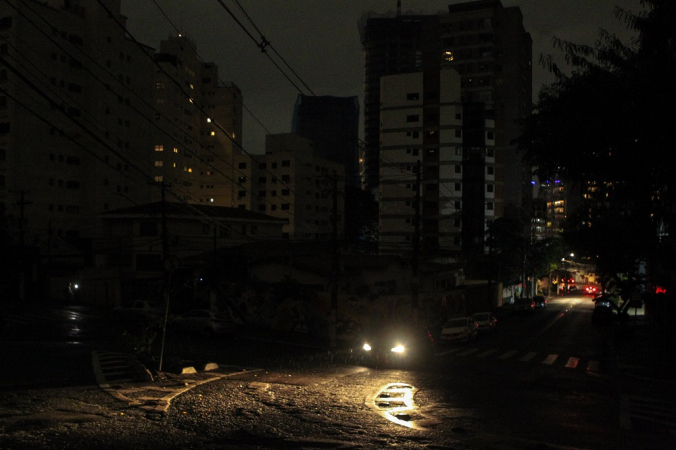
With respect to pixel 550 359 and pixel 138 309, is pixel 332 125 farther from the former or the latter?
pixel 550 359

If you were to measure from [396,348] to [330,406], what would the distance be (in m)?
9.68

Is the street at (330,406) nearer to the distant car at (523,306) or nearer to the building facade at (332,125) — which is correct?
the distant car at (523,306)

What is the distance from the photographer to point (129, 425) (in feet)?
33.4

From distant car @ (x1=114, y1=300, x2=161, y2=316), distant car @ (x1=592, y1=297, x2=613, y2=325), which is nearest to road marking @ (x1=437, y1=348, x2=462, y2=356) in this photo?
distant car @ (x1=114, y1=300, x2=161, y2=316)

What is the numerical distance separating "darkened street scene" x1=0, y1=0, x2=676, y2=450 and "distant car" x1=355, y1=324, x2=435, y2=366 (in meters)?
0.09

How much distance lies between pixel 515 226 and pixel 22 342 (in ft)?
190

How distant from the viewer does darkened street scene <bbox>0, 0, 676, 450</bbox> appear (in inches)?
465

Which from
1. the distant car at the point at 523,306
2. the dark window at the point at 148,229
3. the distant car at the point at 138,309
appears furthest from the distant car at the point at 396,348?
the distant car at the point at 523,306

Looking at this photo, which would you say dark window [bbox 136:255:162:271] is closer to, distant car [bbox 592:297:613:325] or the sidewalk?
the sidewalk

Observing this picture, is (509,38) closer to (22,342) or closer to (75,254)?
(75,254)

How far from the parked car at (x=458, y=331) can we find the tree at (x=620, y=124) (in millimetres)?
14211

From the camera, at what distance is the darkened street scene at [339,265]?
38.8 feet

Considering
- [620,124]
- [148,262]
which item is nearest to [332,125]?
[148,262]

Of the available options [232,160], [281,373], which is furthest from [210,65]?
[281,373]
